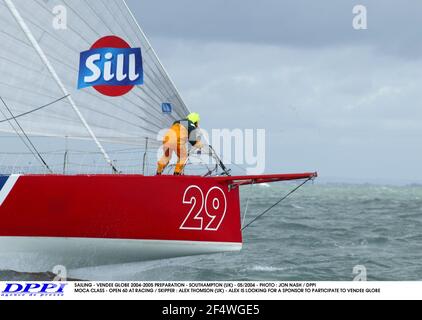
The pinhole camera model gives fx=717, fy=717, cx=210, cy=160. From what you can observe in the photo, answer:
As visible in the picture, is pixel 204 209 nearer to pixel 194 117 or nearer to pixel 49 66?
pixel 194 117

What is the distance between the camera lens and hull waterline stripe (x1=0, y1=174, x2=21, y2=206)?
1030 centimetres

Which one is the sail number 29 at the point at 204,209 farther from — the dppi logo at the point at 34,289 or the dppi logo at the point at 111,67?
the dppi logo at the point at 34,289

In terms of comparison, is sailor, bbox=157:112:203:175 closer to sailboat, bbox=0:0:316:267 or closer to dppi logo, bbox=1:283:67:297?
sailboat, bbox=0:0:316:267

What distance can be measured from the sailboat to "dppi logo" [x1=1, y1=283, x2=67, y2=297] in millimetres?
2510

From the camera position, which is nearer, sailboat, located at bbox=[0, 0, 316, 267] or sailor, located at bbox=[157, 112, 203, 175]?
sailboat, located at bbox=[0, 0, 316, 267]

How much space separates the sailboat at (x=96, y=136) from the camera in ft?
33.1

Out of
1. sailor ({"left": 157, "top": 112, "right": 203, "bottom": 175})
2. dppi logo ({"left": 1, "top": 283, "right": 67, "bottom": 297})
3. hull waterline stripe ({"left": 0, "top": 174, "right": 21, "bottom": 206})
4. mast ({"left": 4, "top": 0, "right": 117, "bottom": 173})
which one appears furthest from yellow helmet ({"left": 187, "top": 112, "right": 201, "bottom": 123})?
dppi logo ({"left": 1, "top": 283, "right": 67, "bottom": 297})

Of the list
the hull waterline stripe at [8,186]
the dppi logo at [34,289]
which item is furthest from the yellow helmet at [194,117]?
the dppi logo at [34,289]

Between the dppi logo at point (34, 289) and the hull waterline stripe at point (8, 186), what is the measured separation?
116 inches

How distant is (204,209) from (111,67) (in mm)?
2630

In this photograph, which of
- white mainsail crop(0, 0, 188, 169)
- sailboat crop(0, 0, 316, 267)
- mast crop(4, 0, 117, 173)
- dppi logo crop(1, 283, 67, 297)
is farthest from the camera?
white mainsail crop(0, 0, 188, 169)

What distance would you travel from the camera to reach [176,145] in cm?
1084

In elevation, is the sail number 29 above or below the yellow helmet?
below

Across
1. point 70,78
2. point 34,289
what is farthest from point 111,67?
point 34,289
